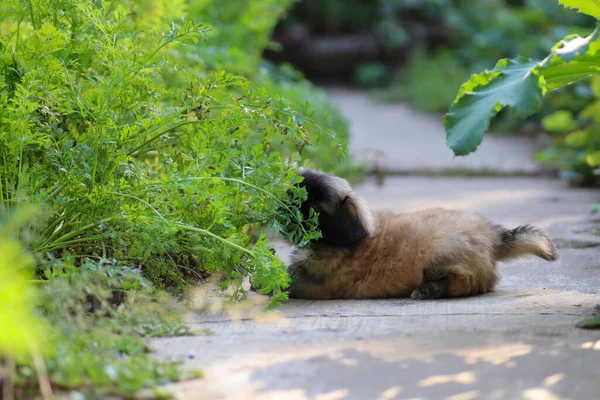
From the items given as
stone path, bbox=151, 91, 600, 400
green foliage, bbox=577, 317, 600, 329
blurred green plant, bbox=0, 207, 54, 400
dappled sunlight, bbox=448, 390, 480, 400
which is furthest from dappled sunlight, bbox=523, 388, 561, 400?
blurred green plant, bbox=0, 207, 54, 400

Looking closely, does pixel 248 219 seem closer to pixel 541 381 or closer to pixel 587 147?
pixel 541 381

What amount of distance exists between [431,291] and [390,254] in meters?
0.30

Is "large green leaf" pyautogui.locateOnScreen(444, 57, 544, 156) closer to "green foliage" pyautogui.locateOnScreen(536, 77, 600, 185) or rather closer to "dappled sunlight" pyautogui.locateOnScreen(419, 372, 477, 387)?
"dappled sunlight" pyautogui.locateOnScreen(419, 372, 477, 387)

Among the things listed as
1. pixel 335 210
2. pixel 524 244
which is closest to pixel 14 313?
pixel 335 210

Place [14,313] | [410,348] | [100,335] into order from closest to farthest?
[14,313] < [100,335] < [410,348]

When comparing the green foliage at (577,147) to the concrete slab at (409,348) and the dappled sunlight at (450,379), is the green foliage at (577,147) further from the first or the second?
the dappled sunlight at (450,379)

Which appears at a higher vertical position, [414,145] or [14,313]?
[414,145]

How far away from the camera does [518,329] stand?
3.32 meters

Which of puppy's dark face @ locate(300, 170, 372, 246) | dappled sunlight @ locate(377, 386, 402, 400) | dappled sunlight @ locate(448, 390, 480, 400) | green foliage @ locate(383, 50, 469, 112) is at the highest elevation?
green foliage @ locate(383, 50, 469, 112)

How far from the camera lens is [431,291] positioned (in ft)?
13.7

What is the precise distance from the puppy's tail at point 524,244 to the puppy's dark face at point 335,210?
2.47 feet

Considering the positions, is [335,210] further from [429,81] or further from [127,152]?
[429,81]

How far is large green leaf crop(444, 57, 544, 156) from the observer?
135 inches

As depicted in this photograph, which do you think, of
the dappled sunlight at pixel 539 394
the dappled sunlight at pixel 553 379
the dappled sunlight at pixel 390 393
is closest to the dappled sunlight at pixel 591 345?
the dappled sunlight at pixel 553 379
